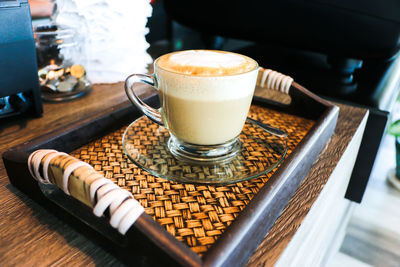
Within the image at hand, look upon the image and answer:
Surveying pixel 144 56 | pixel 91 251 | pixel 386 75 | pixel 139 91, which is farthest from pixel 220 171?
pixel 386 75

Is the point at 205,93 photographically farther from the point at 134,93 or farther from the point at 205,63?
the point at 134,93

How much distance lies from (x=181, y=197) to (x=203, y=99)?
0.46 feet

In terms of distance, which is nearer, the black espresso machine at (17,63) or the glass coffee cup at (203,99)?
the glass coffee cup at (203,99)

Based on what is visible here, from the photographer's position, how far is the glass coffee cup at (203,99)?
0.43 metres

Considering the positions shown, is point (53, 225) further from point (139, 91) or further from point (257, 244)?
point (139, 91)

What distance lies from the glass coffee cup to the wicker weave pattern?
0.06 meters

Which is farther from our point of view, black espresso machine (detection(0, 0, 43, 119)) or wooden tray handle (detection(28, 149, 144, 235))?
black espresso machine (detection(0, 0, 43, 119))

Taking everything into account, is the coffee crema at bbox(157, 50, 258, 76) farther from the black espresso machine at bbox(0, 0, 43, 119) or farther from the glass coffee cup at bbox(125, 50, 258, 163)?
the black espresso machine at bbox(0, 0, 43, 119)

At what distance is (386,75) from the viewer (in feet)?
3.35

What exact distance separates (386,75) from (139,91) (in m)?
0.81

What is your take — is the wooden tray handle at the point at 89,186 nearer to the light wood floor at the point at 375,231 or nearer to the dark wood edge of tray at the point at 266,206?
the dark wood edge of tray at the point at 266,206

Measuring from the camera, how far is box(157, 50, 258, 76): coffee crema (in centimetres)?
43

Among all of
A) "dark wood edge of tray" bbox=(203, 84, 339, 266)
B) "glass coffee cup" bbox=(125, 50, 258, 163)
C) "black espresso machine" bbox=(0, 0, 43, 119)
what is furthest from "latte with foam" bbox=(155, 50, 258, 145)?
"black espresso machine" bbox=(0, 0, 43, 119)

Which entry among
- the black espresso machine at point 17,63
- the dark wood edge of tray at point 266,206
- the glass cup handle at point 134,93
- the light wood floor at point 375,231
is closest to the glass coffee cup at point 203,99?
the glass cup handle at point 134,93
